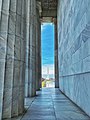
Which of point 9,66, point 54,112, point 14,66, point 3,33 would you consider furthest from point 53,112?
point 3,33

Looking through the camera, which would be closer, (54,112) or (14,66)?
(14,66)

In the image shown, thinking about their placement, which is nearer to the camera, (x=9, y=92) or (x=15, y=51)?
(x=9, y=92)

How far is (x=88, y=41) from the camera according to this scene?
5816mm

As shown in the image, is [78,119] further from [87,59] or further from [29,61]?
[29,61]

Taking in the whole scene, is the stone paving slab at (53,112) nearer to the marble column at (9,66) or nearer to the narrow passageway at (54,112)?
the narrow passageway at (54,112)

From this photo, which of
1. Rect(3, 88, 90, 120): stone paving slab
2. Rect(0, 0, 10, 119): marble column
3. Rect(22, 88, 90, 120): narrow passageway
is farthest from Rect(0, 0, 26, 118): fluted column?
Rect(22, 88, 90, 120): narrow passageway

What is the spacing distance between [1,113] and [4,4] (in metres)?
3.90

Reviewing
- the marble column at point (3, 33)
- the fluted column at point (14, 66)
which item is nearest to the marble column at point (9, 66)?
the fluted column at point (14, 66)

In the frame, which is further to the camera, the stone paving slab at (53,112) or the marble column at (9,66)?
the stone paving slab at (53,112)

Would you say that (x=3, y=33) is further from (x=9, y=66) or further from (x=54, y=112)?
(x=54, y=112)

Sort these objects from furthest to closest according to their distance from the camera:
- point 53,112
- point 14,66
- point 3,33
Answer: point 53,112
point 14,66
point 3,33

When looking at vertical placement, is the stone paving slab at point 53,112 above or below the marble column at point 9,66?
below

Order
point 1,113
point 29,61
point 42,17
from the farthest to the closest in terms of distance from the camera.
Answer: point 42,17
point 29,61
point 1,113

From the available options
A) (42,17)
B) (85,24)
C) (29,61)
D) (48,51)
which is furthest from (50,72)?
(85,24)
